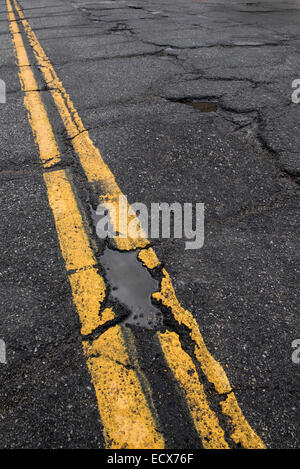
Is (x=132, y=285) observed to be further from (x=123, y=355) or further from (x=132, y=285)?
(x=123, y=355)

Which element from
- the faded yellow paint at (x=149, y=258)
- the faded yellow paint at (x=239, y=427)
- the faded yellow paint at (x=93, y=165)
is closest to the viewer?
the faded yellow paint at (x=239, y=427)

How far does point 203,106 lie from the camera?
9.64ft

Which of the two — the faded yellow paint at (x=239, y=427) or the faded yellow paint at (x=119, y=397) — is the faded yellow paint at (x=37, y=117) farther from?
the faded yellow paint at (x=239, y=427)

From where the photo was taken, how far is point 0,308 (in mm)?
1346

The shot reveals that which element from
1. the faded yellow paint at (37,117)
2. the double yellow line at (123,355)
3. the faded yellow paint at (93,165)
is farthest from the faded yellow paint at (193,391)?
the faded yellow paint at (37,117)

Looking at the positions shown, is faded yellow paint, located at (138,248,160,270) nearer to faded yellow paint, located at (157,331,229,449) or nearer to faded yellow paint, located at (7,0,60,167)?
faded yellow paint, located at (157,331,229,449)

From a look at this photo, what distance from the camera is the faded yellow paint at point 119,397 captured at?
0.99 metres

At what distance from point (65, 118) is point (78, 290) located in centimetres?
191

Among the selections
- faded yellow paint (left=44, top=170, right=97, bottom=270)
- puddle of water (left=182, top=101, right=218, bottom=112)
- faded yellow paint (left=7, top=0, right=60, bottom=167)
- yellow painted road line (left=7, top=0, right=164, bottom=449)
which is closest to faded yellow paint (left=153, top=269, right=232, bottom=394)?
yellow painted road line (left=7, top=0, right=164, bottom=449)

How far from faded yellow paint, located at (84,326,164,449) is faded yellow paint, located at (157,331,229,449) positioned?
0.47ft

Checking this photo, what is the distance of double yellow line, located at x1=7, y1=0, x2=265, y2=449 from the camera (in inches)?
39.8

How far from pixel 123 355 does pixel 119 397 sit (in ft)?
0.50

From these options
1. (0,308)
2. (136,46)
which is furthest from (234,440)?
(136,46)

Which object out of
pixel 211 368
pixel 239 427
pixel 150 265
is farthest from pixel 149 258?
pixel 239 427
